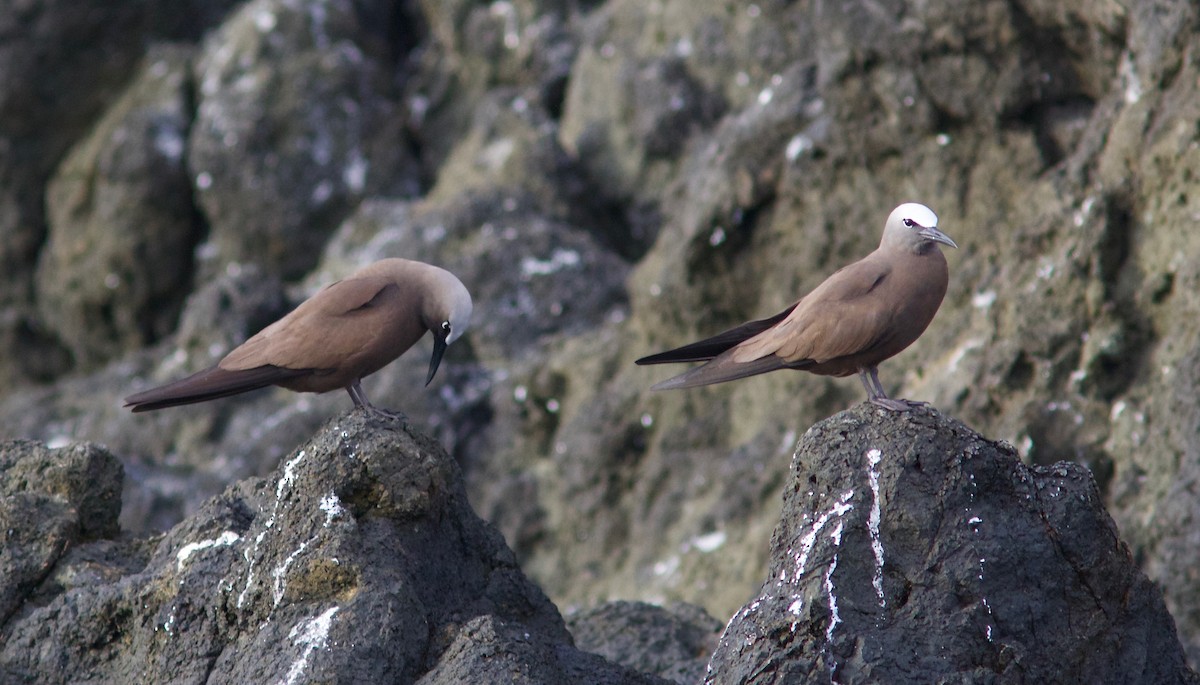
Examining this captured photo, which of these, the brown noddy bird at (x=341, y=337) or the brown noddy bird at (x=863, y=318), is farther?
the brown noddy bird at (x=341, y=337)

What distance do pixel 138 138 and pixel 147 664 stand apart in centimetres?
1121

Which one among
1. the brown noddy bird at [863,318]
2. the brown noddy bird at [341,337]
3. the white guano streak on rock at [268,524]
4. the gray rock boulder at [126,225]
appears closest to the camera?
the white guano streak on rock at [268,524]

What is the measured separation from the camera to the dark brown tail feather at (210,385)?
23.0 feet

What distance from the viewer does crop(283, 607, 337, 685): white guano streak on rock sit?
560 centimetres

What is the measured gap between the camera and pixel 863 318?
21.6ft

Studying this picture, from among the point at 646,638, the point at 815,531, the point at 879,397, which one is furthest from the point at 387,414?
the point at 646,638

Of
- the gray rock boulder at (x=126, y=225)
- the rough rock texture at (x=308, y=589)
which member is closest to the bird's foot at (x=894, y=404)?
the rough rock texture at (x=308, y=589)

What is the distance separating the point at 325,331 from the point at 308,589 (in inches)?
62.9

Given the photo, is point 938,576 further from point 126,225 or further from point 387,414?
point 126,225

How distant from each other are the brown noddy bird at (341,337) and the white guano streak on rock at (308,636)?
4.65ft

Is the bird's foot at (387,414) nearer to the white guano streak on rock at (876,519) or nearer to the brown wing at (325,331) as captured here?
the brown wing at (325,331)

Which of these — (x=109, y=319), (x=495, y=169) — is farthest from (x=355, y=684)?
(x=109, y=319)

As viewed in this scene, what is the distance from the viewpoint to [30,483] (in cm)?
721

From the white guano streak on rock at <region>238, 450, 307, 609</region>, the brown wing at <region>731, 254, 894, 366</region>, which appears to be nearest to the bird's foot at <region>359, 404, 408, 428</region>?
the white guano streak on rock at <region>238, 450, 307, 609</region>
